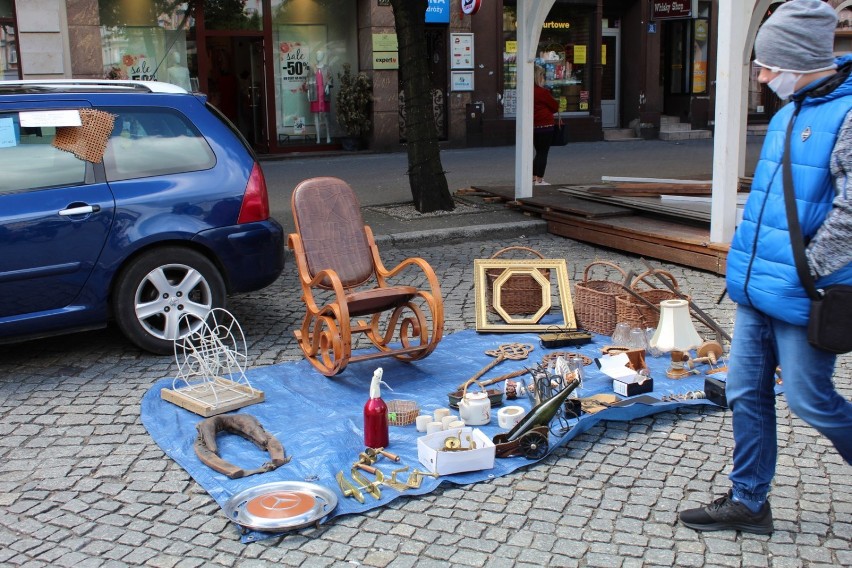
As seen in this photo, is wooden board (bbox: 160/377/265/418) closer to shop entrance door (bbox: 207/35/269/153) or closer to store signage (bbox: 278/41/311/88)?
shop entrance door (bbox: 207/35/269/153)

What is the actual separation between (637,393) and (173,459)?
7.91 ft

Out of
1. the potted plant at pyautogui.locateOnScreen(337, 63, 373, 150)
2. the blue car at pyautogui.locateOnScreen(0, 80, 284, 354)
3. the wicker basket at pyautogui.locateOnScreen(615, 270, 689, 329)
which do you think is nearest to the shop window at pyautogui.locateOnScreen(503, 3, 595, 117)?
the potted plant at pyautogui.locateOnScreen(337, 63, 373, 150)

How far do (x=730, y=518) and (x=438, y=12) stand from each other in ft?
54.6

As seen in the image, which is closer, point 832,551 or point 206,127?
point 832,551

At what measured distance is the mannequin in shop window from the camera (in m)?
18.7

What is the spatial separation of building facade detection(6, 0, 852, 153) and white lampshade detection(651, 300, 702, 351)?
13088 millimetres

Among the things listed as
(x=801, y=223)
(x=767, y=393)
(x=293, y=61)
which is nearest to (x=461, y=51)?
(x=293, y=61)

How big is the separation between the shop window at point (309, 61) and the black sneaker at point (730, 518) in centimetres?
1592

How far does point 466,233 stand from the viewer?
998 cm

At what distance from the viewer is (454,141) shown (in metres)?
19.9

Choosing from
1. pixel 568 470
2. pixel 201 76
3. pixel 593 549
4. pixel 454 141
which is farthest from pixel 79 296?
pixel 454 141

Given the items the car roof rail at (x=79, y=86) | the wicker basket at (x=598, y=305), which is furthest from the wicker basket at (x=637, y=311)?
the car roof rail at (x=79, y=86)

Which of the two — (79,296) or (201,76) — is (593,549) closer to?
(79,296)

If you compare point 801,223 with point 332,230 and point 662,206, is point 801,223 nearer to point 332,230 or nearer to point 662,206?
point 332,230
